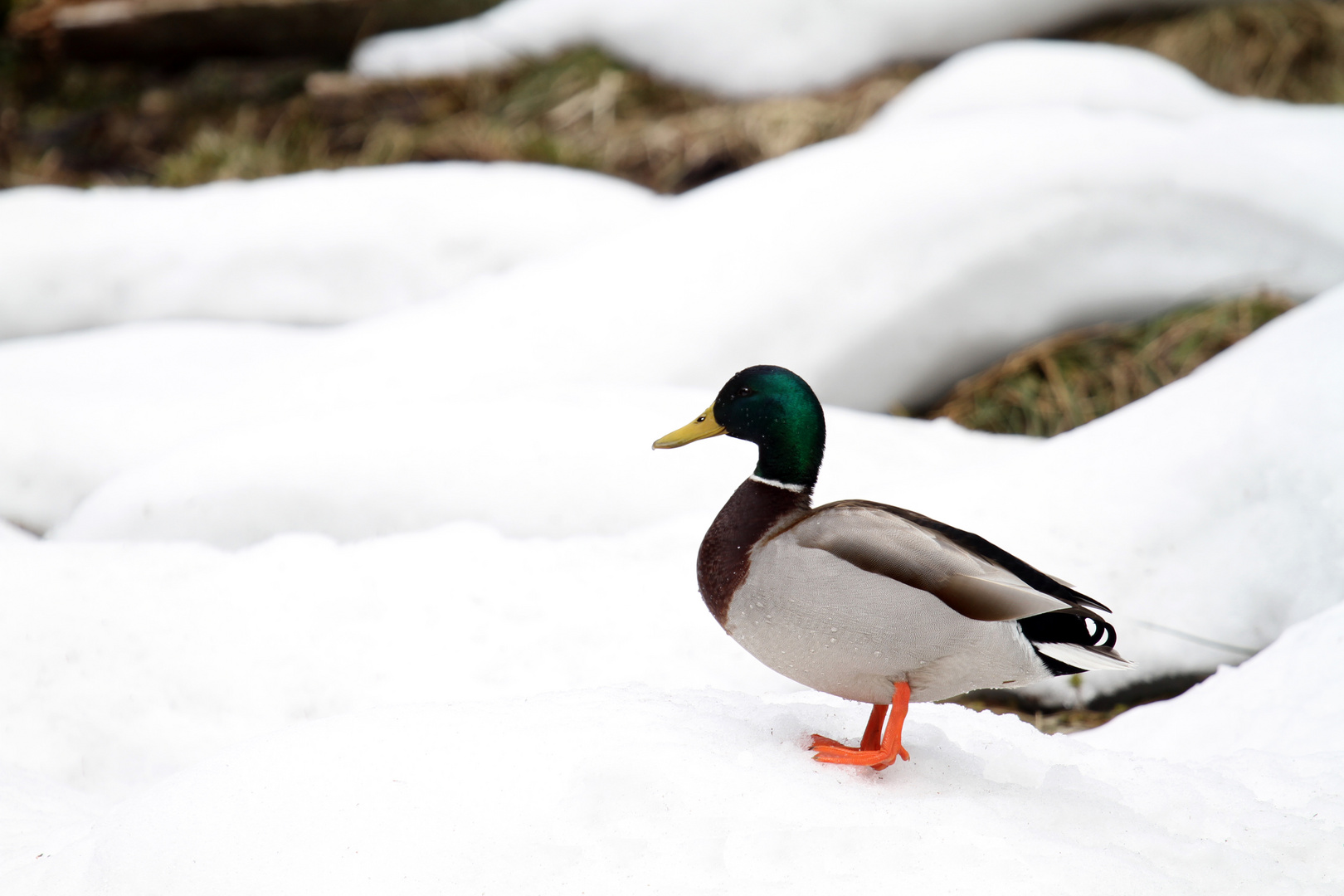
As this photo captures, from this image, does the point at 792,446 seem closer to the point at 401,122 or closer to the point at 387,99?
the point at 401,122

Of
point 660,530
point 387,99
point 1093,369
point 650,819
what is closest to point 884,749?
point 650,819

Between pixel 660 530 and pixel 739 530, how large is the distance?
1.19 meters

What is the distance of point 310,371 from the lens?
3721mm

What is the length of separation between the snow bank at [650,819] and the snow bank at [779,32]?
16.5 ft

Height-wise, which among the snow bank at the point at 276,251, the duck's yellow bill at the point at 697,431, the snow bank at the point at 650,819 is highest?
the duck's yellow bill at the point at 697,431

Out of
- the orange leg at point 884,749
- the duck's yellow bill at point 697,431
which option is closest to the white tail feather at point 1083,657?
the orange leg at point 884,749

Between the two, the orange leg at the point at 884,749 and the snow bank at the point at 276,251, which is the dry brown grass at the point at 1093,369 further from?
the orange leg at the point at 884,749

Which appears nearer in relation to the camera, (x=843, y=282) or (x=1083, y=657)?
(x=1083, y=657)

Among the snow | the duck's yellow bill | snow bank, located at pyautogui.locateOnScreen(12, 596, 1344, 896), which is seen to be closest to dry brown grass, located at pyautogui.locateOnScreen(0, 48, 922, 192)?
the snow

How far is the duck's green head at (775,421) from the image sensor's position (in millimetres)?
1681

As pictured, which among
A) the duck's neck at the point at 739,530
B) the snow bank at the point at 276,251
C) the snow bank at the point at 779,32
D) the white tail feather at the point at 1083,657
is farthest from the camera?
the snow bank at the point at 779,32

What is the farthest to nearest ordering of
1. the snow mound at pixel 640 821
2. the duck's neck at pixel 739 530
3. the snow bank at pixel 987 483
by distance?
the snow bank at pixel 987 483, the duck's neck at pixel 739 530, the snow mound at pixel 640 821

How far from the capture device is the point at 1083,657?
5.04 feet

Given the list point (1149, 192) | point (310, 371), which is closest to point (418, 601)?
point (310, 371)
